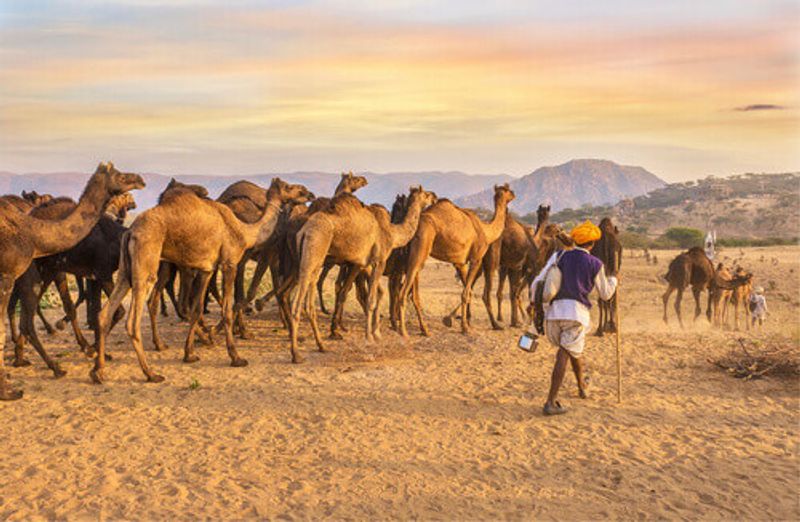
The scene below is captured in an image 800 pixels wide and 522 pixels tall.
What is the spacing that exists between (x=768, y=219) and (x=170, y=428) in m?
72.0

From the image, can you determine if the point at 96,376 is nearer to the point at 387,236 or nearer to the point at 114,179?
the point at 114,179

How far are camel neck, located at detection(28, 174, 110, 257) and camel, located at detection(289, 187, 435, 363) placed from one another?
2.88m

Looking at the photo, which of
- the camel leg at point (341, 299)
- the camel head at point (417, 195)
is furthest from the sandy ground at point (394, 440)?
the camel head at point (417, 195)

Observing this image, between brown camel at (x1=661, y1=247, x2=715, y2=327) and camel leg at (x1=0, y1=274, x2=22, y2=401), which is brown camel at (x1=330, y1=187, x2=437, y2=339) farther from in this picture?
brown camel at (x1=661, y1=247, x2=715, y2=327)

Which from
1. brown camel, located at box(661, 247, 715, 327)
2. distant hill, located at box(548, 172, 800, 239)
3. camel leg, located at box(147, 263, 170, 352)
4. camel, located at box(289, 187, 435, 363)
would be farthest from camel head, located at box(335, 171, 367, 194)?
distant hill, located at box(548, 172, 800, 239)

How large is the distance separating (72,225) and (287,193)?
→ 365 cm

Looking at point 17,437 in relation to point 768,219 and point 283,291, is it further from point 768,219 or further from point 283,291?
point 768,219

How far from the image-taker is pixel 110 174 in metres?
9.91

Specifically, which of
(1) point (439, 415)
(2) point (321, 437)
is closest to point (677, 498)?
(1) point (439, 415)

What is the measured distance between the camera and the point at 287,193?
1211cm

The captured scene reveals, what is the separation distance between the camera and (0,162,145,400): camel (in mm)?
8742

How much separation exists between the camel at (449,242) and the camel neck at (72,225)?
544 centimetres

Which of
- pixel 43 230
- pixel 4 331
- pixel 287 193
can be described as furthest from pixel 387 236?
pixel 4 331

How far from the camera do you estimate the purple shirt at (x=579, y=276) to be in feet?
27.3
